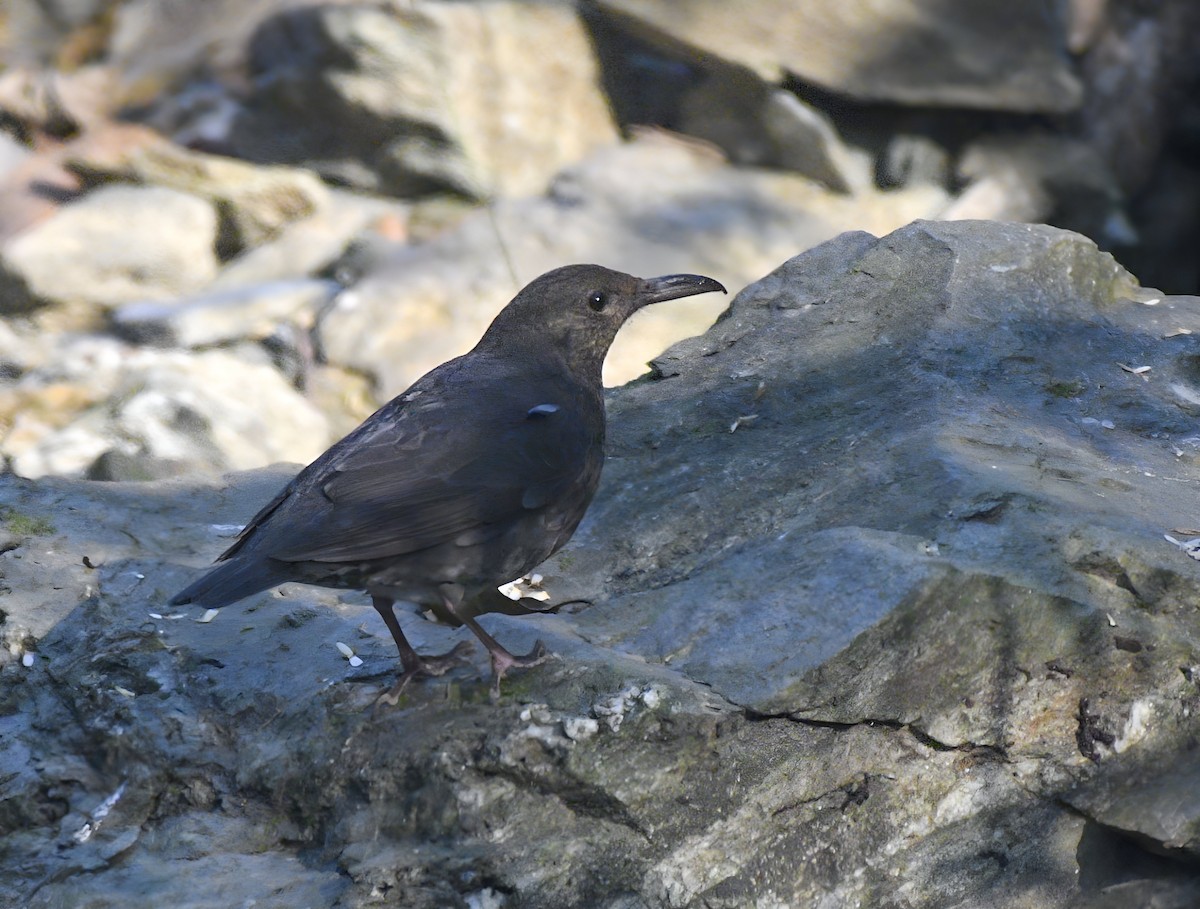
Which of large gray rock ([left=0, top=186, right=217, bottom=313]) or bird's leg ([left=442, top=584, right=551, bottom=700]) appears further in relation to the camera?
large gray rock ([left=0, top=186, right=217, bottom=313])

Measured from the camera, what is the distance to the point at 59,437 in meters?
7.68

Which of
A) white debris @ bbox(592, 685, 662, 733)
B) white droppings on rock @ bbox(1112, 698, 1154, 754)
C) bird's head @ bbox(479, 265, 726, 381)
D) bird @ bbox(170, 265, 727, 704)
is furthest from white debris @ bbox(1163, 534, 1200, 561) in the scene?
bird's head @ bbox(479, 265, 726, 381)

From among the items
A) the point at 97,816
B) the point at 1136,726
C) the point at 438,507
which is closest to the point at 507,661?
the point at 438,507

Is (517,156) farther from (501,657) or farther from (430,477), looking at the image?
(501,657)

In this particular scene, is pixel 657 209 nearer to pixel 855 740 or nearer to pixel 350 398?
pixel 350 398

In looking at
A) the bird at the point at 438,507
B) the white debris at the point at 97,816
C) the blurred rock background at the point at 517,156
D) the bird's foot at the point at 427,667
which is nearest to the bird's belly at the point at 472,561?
the bird at the point at 438,507

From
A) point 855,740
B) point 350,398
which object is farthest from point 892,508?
point 350,398

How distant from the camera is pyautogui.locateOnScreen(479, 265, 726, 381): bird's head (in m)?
4.35

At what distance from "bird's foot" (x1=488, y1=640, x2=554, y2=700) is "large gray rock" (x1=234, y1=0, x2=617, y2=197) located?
21.3ft

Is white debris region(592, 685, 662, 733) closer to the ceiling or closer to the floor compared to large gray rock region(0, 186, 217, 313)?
closer to the ceiling

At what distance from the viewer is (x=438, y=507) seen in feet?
Result: 11.7

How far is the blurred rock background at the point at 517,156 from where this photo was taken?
8.88 metres

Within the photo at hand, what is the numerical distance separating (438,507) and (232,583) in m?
0.54

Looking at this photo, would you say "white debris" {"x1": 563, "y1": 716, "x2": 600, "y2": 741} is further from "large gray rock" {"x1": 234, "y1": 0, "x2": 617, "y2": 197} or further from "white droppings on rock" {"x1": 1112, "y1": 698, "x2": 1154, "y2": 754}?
"large gray rock" {"x1": 234, "y1": 0, "x2": 617, "y2": 197}
